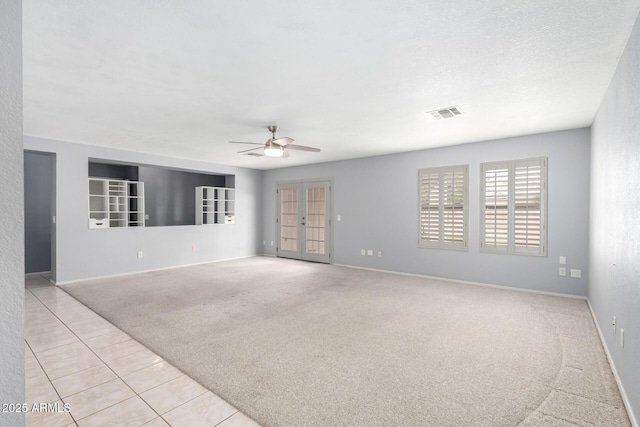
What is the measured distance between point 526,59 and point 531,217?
3.22 meters

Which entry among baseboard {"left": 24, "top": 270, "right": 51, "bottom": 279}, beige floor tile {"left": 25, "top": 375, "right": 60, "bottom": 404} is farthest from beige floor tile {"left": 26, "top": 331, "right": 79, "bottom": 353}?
baseboard {"left": 24, "top": 270, "right": 51, "bottom": 279}

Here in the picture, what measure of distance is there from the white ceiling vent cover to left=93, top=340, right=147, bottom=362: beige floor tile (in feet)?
13.3

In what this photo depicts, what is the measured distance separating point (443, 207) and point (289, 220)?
13.6 feet

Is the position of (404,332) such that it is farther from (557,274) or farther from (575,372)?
(557,274)

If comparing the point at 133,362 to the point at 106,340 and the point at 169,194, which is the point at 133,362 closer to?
the point at 106,340

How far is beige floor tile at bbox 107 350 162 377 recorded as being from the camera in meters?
2.59

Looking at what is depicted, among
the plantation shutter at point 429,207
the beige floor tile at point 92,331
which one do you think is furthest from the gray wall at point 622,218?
the beige floor tile at point 92,331

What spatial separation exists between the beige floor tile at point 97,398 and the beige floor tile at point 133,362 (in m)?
0.18

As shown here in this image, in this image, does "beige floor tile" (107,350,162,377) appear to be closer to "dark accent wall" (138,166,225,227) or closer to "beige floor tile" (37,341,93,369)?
"beige floor tile" (37,341,93,369)

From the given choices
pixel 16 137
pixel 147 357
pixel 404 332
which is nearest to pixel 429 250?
pixel 404 332

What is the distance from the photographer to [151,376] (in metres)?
2.49

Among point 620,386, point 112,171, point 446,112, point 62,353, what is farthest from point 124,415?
point 112,171

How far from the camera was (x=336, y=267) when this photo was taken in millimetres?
7312

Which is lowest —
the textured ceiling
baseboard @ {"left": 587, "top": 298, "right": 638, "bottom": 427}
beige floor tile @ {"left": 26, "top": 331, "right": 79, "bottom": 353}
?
beige floor tile @ {"left": 26, "top": 331, "right": 79, "bottom": 353}
